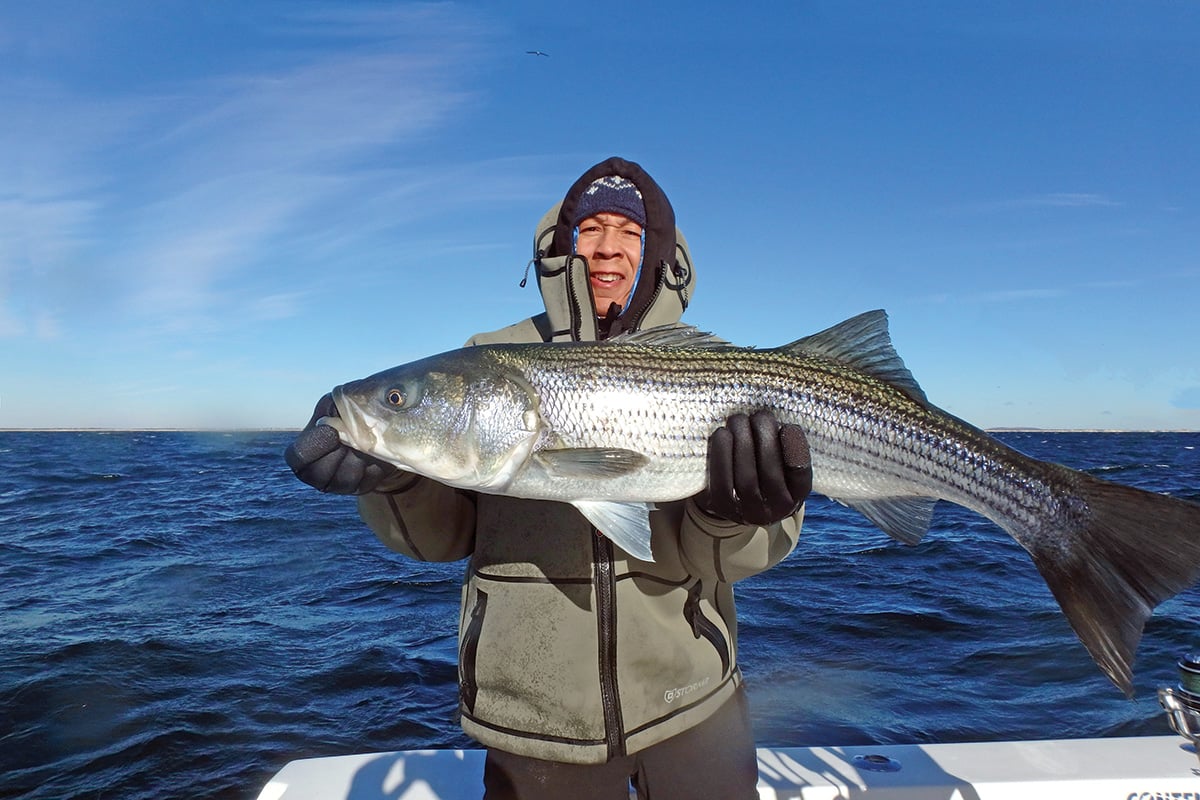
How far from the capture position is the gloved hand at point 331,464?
358 cm

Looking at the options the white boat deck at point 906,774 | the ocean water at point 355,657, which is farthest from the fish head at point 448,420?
the ocean water at point 355,657

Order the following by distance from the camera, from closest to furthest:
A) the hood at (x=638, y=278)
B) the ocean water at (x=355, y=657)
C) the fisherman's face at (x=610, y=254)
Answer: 1. the hood at (x=638, y=278)
2. the fisherman's face at (x=610, y=254)
3. the ocean water at (x=355, y=657)

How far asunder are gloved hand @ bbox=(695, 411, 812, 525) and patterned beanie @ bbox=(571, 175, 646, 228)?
1425 mm

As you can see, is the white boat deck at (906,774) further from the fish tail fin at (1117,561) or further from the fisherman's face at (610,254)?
the fisherman's face at (610,254)

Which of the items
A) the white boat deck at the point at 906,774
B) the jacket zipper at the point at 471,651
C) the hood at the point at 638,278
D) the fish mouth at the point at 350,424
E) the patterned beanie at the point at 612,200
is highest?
the patterned beanie at the point at 612,200

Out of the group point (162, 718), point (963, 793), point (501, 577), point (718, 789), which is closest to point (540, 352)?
point (501, 577)

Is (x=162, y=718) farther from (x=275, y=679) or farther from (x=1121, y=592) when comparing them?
(x=1121, y=592)

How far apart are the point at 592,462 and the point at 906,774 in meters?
3.29

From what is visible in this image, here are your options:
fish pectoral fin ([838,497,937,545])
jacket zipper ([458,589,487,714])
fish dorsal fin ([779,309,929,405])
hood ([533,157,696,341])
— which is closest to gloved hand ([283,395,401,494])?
jacket zipper ([458,589,487,714])

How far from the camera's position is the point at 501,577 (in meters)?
3.72

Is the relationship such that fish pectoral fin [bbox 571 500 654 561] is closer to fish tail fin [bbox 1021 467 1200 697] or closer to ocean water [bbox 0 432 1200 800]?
fish tail fin [bbox 1021 467 1200 697]

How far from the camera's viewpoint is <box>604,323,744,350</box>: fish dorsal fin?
3920 mm

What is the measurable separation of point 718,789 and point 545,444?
1.77 m

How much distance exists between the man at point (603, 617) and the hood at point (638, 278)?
97 cm
